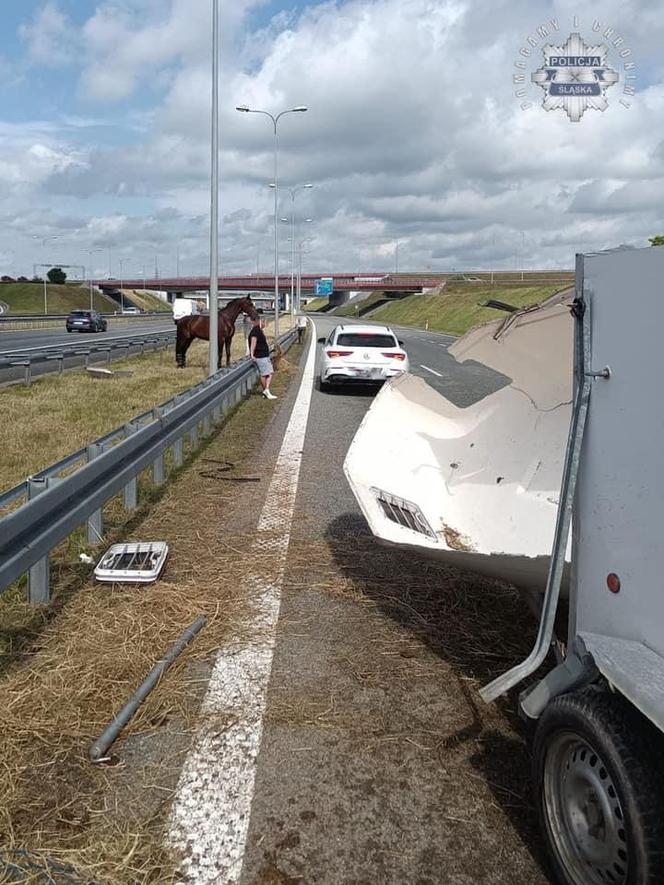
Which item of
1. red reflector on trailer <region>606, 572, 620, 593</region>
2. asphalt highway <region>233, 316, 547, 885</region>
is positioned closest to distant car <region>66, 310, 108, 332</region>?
asphalt highway <region>233, 316, 547, 885</region>

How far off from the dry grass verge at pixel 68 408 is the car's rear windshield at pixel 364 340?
12.5ft

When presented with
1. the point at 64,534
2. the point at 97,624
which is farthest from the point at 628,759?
the point at 64,534

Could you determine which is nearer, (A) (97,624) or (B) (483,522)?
(A) (97,624)

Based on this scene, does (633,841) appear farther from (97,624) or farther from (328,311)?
(328,311)

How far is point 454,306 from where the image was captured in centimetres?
9138

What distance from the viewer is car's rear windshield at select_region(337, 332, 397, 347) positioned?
18516mm

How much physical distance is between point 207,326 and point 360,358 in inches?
284

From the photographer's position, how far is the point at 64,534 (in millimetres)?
4910

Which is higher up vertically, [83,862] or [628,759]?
[628,759]

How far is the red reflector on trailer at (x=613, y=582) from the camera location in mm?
2674

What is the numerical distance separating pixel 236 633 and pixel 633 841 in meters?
2.83

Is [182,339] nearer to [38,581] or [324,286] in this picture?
[38,581]

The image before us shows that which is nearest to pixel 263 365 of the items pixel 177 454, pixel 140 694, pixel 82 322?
pixel 177 454

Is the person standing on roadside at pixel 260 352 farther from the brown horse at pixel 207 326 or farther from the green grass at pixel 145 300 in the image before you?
the green grass at pixel 145 300
